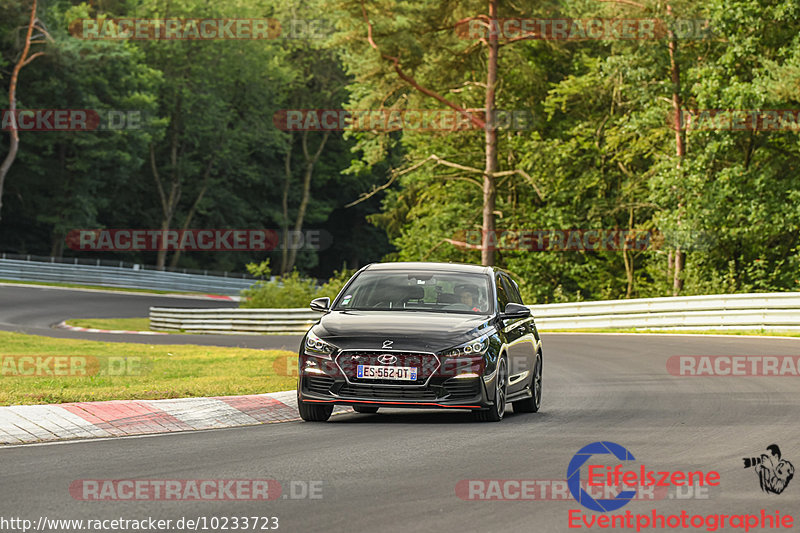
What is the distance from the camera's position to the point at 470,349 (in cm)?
1164

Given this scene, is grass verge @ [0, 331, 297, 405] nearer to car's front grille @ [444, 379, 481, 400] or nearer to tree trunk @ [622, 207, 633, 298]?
car's front grille @ [444, 379, 481, 400]

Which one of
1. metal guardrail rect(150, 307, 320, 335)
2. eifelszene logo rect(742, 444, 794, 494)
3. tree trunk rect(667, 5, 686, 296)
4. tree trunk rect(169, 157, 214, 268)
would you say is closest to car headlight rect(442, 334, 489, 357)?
eifelszene logo rect(742, 444, 794, 494)

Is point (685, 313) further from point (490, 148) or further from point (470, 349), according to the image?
point (470, 349)

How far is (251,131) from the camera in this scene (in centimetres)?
8144

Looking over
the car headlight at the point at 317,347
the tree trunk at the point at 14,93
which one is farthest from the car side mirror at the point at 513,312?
the tree trunk at the point at 14,93

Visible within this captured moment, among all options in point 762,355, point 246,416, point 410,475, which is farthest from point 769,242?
point 410,475

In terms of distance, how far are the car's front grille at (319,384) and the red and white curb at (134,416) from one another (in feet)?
2.96

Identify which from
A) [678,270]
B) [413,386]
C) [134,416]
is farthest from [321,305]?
[678,270]

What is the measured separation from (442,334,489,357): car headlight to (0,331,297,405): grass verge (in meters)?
3.51

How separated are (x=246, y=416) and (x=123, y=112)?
55.9 meters

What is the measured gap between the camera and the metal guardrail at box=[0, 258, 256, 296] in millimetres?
58875

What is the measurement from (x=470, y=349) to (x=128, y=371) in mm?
8855

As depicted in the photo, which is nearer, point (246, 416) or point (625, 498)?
point (625, 498)

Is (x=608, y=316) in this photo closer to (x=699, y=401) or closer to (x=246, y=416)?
(x=699, y=401)
